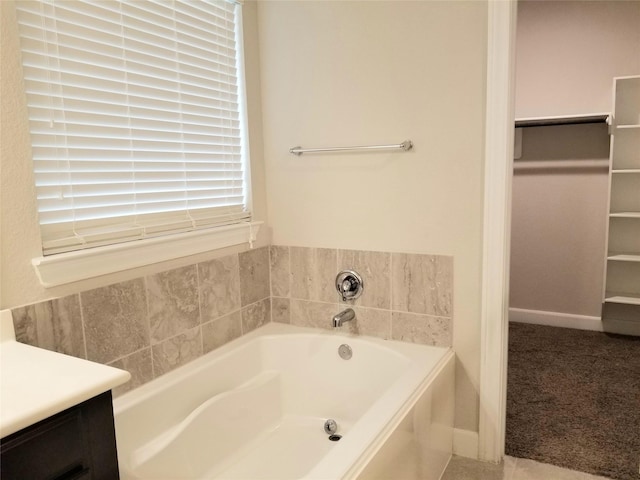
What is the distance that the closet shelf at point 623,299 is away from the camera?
351 cm

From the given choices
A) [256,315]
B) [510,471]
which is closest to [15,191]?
[256,315]

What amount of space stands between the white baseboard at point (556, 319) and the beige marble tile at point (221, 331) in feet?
8.61

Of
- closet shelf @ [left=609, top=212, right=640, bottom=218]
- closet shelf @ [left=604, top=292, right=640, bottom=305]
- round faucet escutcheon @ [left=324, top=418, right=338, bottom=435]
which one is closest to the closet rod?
closet shelf @ [left=609, top=212, right=640, bottom=218]

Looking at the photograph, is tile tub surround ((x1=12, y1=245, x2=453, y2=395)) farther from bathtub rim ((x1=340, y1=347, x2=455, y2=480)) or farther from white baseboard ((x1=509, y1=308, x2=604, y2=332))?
white baseboard ((x1=509, y1=308, x2=604, y2=332))

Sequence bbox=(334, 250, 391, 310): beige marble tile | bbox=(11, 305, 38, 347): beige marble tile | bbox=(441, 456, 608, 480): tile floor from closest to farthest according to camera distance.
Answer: bbox=(11, 305, 38, 347): beige marble tile → bbox=(441, 456, 608, 480): tile floor → bbox=(334, 250, 391, 310): beige marble tile

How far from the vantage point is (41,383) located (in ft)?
3.66

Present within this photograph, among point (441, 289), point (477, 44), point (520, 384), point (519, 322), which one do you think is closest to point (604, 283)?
point (519, 322)

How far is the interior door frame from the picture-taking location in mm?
1967

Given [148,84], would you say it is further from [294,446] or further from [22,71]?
[294,446]

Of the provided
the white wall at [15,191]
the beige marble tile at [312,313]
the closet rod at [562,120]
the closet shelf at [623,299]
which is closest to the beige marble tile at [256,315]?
the beige marble tile at [312,313]

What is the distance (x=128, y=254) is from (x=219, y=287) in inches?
21.1

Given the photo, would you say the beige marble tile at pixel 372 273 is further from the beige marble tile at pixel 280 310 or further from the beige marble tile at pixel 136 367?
the beige marble tile at pixel 136 367

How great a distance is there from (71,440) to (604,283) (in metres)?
3.63

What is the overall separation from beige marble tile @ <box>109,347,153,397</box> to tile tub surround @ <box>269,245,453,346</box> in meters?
0.85
